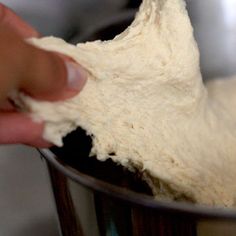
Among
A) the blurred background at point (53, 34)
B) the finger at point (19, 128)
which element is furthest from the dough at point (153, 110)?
the blurred background at point (53, 34)

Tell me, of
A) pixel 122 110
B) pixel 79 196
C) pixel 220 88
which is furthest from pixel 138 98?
pixel 220 88

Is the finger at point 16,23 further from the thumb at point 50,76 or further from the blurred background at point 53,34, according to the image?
the blurred background at point 53,34

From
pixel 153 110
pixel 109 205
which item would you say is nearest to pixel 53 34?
pixel 153 110

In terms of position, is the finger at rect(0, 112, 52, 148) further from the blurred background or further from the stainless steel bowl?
the blurred background

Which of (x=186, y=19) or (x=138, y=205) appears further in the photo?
(x=186, y=19)

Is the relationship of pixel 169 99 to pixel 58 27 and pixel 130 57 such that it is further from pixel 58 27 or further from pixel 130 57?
pixel 58 27

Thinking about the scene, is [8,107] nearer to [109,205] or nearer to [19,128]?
[19,128]
